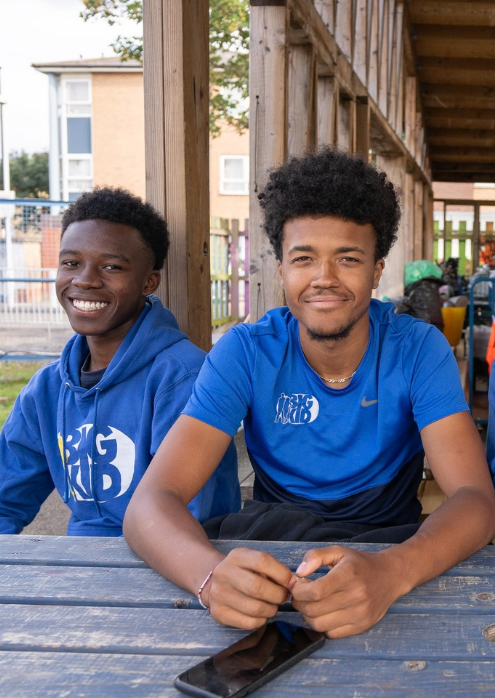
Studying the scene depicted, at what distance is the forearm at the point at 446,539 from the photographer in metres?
1.49

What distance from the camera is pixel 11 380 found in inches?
365

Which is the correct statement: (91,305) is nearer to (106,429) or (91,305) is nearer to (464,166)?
(106,429)

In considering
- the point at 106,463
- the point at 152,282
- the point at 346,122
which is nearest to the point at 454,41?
the point at 346,122

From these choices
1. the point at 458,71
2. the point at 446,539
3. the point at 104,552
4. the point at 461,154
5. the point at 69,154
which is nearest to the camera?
the point at 446,539

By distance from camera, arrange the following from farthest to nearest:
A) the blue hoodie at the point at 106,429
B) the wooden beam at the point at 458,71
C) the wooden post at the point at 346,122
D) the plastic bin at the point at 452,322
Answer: the wooden beam at the point at 458,71 < the plastic bin at the point at 452,322 < the wooden post at the point at 346,122 < the blue hoodie at the point at 106,429

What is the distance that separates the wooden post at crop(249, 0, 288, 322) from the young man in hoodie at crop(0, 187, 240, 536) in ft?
4.70

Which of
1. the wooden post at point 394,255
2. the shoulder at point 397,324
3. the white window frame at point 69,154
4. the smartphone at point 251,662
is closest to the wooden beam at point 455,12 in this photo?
the wooden post at point 394,255

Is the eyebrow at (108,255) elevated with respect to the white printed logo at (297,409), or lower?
elevated

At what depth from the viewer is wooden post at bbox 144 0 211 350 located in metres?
2.72

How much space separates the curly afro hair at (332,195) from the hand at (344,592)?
3.31 ft

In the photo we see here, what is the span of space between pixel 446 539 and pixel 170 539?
21.6 inches

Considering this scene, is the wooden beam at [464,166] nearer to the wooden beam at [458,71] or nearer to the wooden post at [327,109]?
the wooden beam at [458,71]

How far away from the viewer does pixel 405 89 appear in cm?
1246

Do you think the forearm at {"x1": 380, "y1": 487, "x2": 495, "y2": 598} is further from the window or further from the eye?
the window
